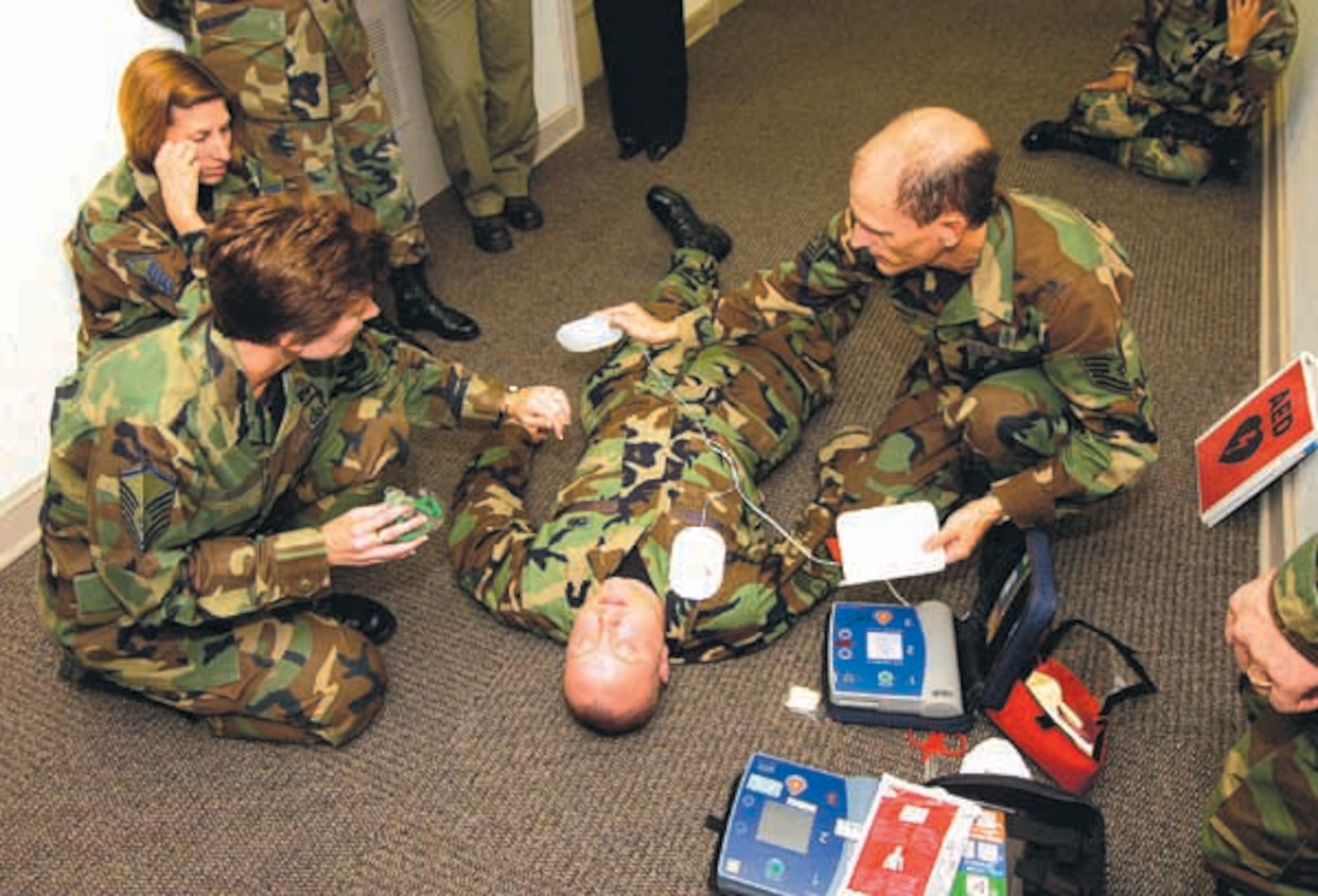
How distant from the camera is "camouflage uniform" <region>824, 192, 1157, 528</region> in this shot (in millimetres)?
1735

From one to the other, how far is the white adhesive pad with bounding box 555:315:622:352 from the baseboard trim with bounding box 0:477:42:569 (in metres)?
1.21

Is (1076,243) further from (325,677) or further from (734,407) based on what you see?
(325,677)

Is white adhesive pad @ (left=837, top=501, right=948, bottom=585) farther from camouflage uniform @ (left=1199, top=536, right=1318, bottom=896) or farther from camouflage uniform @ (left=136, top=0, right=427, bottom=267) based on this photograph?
camouflage uniform @ (left=136, top=0, right=427, bottom=267)

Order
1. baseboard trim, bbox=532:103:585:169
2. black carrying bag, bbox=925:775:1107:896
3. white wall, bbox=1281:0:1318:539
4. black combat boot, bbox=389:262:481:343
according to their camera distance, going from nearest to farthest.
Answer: black carrying bag, bbox=925:775:1107:896
white wall, bbox=1281:0:1318:539
black combat boot, bbox=389:262:481:343
baseboard trim, bbox=532:103:585:169

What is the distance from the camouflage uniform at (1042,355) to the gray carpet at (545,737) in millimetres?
339

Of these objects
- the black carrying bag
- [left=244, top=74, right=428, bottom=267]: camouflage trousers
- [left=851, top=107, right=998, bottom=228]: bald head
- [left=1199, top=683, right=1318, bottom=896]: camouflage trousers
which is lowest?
the black carrying bag

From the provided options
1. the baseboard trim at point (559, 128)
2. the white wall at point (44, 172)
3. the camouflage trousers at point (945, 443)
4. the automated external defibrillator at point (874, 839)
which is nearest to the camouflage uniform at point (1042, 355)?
the camouflage trousers at point (945, 443)

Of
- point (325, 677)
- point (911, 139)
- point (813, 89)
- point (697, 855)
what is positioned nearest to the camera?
point (911, 139)

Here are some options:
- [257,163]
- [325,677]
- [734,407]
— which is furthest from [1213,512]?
[257,163]

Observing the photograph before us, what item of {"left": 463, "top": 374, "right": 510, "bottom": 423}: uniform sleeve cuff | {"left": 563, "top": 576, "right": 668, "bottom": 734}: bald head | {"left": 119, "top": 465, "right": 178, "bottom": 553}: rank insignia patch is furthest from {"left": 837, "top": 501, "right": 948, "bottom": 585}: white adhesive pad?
{"left": 119, "top": 465, "right": 178, "bottom": 553}: rank insignia patch

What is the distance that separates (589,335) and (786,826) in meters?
1.01

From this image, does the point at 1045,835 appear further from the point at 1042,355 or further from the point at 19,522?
the point at 19,522

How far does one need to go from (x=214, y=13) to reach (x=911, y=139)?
4.70 feet

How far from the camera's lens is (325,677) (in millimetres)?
1812
